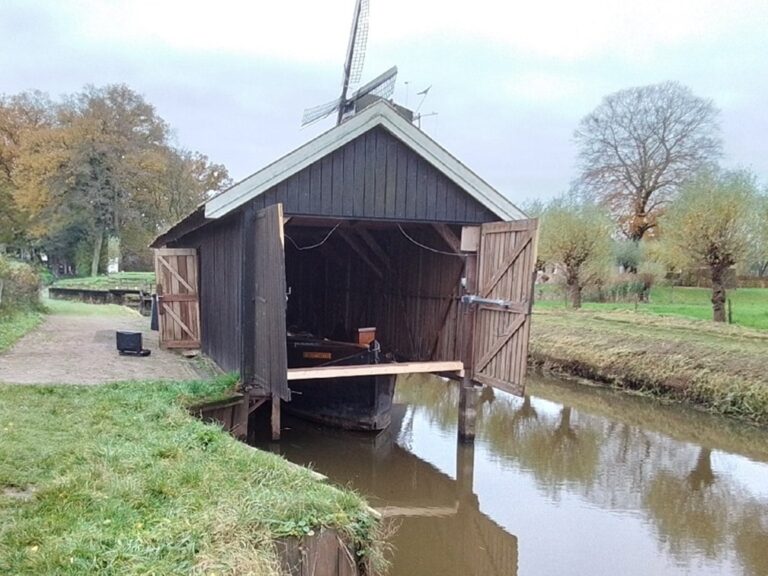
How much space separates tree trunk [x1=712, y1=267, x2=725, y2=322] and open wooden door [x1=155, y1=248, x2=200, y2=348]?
12.1 meters

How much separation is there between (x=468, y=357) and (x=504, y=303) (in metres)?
1.13

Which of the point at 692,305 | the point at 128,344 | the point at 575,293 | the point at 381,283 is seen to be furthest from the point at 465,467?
the point at 692,305

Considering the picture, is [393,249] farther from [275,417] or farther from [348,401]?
[275,417]

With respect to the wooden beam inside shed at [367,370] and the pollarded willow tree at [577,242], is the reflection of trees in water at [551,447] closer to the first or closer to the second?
the wooden beam inside shed at [367,370]

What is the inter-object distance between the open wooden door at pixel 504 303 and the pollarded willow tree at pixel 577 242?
12.8 meters

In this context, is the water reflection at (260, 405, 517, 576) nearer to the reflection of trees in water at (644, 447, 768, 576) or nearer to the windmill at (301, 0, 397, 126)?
the reflection of trees in water at (644, 447, 768, 576)

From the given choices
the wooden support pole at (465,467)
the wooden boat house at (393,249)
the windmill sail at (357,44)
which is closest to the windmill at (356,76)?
the windmill sail at (357,44)

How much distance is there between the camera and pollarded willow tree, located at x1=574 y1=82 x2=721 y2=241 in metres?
26.1

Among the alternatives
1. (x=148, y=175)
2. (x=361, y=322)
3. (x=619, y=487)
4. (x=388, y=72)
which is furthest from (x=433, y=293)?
(x=148, y=175)

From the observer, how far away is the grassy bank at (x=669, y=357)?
9.68m

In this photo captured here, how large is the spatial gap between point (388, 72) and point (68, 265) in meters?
33.3

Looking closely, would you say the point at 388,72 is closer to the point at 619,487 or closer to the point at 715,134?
the point at 619,487

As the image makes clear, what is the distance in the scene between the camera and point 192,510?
129 inches

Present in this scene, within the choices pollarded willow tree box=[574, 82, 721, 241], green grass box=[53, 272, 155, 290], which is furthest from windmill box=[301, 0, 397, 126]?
pollarded willow tree box=[574, 82, 721, 241]
